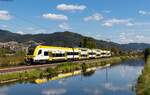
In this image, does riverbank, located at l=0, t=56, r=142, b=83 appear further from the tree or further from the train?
the tree

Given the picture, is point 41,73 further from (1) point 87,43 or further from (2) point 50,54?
(1) point 87,43

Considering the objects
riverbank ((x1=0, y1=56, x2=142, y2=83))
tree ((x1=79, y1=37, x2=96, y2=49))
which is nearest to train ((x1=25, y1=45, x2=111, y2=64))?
riverbank ((x1=0, y1=56, x2=142, y2=83))

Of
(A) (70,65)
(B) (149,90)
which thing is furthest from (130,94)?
(A) (70,65)

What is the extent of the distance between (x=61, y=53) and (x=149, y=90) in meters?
44.3

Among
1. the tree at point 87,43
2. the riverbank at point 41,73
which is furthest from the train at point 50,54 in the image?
the tree at point 87,43

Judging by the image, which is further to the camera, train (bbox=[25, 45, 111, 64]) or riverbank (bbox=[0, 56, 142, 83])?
train (bbox=[25, 45, 111, 64])

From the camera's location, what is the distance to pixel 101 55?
134 metres

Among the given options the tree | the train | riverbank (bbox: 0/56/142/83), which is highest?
the tree

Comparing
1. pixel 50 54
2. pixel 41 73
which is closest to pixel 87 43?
pixel 50 54

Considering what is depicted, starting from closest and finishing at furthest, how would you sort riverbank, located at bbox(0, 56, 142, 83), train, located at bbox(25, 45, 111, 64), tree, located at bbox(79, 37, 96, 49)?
riverbank, located at bbox(0, 56, 142, 83), train, located at bbox(25, 45, 111, 64), tree, located at bbox(79, 37, 96, 49)

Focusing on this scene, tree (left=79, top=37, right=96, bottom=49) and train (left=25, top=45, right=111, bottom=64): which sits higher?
tree (left=79, top=37, right=96, bottom=49)

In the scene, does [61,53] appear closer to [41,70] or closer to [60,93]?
[41,70]

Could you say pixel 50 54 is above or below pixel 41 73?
above

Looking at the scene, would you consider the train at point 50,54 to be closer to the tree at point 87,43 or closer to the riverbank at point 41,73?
the riverbank at point 41,73
